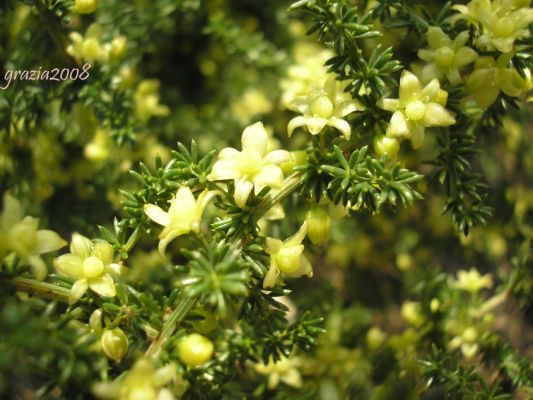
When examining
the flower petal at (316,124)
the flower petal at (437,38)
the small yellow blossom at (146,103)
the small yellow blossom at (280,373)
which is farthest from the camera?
the small yellow blossom at (146,103)

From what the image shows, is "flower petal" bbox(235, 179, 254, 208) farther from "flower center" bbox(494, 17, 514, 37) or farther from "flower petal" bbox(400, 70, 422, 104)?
"flower center" bbox(494, 17, 514, 37)

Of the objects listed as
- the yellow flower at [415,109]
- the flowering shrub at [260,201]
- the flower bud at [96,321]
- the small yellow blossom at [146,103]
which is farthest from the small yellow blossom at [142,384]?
the small yellow blossom at [146,103]

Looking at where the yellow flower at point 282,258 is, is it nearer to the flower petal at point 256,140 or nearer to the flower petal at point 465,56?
the flower petal at point 256,140

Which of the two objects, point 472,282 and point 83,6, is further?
point 472,282

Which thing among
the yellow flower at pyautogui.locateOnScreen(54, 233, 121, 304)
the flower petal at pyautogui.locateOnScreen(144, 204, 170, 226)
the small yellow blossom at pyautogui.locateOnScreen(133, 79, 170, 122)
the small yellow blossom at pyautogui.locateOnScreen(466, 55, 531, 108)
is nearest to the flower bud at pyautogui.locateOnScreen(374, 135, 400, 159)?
the small yellow blossom at pyautogui.locateOnScreen(466, 55, 531, 108)

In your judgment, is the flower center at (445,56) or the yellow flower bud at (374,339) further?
the yellow flower bud at (374,339)

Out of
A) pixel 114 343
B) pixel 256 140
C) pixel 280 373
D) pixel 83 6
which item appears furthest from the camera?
pixel 280 373

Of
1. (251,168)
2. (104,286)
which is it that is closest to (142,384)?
(104,286)

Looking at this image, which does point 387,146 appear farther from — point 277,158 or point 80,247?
point 80,247
